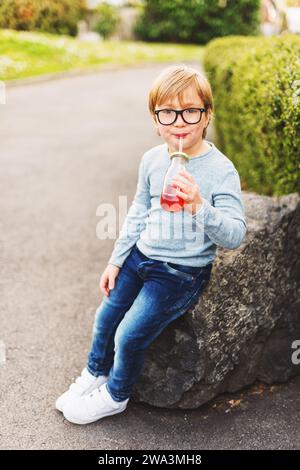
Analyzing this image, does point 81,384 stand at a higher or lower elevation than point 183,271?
lower

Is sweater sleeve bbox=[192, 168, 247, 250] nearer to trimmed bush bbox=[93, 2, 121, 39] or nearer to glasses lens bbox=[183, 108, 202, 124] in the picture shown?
glasses lens bbox=[183, 108, 202, 124]

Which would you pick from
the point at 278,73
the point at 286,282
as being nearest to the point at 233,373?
the point at 286,282

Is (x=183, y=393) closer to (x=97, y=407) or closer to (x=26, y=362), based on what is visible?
(x=97, y=407)

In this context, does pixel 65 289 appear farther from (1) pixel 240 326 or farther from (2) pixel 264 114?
(2) pixel 264 114

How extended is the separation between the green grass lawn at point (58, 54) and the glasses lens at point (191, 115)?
10.6 metres

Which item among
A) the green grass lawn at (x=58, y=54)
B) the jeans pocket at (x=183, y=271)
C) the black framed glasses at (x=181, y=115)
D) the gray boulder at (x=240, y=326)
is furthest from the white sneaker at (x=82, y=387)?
the green grass lawn at (x=58, y=54)

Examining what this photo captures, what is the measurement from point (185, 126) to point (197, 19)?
1974 cm

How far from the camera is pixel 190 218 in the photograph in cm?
276

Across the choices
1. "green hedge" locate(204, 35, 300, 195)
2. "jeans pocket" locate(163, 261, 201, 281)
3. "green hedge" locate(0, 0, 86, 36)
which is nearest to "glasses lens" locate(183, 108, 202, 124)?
"jeans pocket" locate(163, 261, 201, 281)

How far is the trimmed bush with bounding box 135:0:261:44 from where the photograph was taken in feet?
66.8

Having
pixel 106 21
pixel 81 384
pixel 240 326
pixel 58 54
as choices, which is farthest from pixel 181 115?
pixel 106 21

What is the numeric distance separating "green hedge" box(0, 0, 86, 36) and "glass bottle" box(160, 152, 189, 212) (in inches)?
648

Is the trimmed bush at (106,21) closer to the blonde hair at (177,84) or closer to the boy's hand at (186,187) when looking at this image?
the blonde hair at (177,84)
